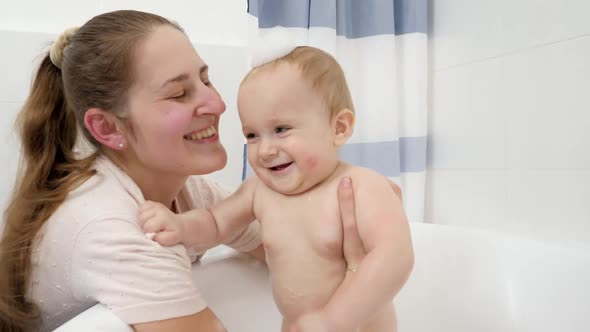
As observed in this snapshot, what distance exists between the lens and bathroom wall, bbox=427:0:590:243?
1343 millimetres

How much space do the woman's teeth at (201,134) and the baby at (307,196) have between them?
158 millimetres

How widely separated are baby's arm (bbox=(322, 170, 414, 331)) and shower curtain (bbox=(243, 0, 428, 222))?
865 mm

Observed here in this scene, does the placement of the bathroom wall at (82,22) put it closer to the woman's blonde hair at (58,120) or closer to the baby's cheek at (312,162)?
the woman's blonde hair at (58,120)

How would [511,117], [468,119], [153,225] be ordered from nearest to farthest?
[153,225]
[511,117]
[468,119]

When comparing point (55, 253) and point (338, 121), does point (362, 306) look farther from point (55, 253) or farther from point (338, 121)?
point (55, 253)

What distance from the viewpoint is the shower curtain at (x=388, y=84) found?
1727mm

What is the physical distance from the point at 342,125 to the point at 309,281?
277mm

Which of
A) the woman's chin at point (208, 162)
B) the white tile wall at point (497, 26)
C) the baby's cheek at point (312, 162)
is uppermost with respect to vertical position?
the white tile wall at point (497, 26)

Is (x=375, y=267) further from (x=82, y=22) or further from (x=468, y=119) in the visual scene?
(x=82, y=22)

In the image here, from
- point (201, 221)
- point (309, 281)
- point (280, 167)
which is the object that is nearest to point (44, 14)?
point (201, 221)

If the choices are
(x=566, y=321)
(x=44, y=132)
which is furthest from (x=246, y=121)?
(x=566, y=321)

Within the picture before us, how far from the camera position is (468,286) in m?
1.36

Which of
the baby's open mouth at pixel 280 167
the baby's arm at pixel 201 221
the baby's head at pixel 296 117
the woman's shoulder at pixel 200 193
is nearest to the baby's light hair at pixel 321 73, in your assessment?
the baby's head at pixel 296 117

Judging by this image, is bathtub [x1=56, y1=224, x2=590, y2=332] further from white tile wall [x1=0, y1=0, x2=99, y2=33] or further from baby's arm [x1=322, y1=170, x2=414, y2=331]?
white tile wall [x1=0, y1=0, x2=99, y2=33]
